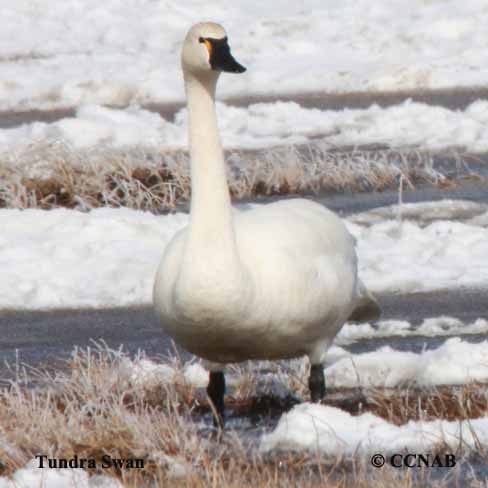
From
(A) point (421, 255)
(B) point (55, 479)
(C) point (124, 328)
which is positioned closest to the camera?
(B) point (55, 479)

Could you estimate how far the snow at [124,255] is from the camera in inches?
369

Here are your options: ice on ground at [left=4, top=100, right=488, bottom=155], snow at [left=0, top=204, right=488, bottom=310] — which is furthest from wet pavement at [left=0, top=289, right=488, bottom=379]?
ice on ground at [left=4, top=100, right=488, bottom=155]

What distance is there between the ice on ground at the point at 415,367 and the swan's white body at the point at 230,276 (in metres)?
0.54

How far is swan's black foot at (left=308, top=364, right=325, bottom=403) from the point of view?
673cm

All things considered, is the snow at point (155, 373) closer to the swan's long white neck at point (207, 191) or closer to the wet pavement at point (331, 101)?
the swan's long white neck at point (207, 191)

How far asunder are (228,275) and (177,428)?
0.64 meters

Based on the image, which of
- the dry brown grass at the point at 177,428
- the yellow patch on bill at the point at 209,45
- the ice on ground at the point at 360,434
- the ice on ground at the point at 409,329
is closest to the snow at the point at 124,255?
→ the ice on ground at the point at 409,329

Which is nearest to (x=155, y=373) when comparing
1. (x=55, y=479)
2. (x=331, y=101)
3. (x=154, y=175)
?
(x=55, y=479)

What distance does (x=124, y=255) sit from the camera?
9930 millimetres

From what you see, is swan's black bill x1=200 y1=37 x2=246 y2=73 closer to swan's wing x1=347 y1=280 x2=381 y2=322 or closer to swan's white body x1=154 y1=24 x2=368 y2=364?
swan's white body x1=154 y1=24 x2=368 y2=364

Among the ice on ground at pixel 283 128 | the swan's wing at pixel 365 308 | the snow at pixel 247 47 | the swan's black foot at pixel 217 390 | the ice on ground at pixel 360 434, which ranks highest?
the snow at pixel 247 47

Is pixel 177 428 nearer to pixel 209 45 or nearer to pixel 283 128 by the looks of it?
pixel 209 45

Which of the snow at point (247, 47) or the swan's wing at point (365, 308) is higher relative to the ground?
the snow at point (247, 47)

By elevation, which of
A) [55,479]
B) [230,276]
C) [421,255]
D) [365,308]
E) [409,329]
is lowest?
Answer: [55,479]
